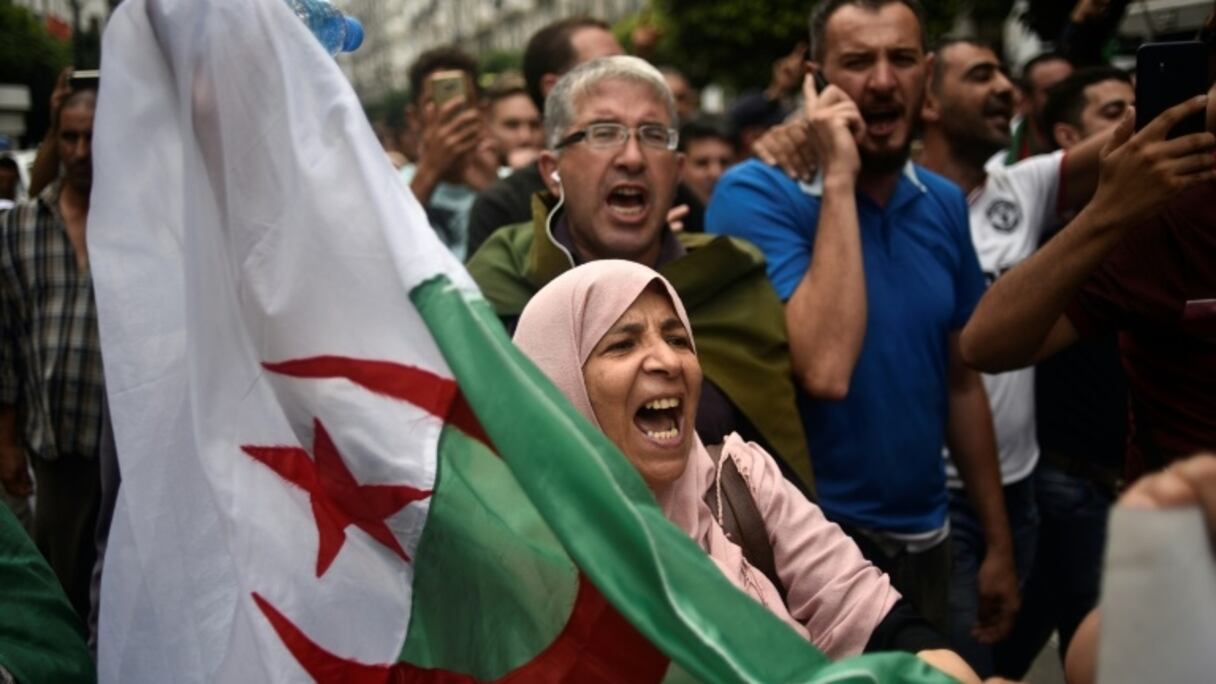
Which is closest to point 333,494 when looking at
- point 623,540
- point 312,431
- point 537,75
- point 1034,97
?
point 312,431

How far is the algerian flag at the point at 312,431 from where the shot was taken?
211 centimetres

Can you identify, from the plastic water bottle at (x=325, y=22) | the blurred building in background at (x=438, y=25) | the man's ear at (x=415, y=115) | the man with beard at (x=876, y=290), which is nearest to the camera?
the plastic water bottle at (x=325, y=22)

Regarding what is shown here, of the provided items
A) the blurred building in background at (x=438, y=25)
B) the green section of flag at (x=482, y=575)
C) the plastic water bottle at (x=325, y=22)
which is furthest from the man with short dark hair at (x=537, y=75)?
the blurred building in background at (x=438, y=25)

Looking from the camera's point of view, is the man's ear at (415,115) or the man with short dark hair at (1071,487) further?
the man's ear at (415,115)

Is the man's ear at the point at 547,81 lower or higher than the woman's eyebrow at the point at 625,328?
lower

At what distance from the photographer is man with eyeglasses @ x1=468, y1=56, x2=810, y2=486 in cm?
354

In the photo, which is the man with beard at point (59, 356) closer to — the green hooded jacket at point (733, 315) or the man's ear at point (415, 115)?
the green hooded jacket at point (733, 315)

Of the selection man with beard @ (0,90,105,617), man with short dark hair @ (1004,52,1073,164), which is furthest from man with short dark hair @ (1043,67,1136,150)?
man with beard @ (0,90,105,617)

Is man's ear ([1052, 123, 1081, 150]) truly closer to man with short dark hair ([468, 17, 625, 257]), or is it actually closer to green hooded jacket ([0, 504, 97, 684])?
man with short dark hair ([468, 17, 625, 257])

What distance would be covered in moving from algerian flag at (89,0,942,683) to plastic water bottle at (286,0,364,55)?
349mm

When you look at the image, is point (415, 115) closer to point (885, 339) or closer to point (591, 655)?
point (885, 339)

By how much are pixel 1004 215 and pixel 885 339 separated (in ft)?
4.34

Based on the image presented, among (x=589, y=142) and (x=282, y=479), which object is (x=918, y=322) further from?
(x=282, y=479)

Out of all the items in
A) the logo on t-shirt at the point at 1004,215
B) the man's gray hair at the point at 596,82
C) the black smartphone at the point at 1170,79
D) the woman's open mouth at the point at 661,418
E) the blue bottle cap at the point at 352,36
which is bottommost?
the logo on t-shirt at the point at 1004,215
